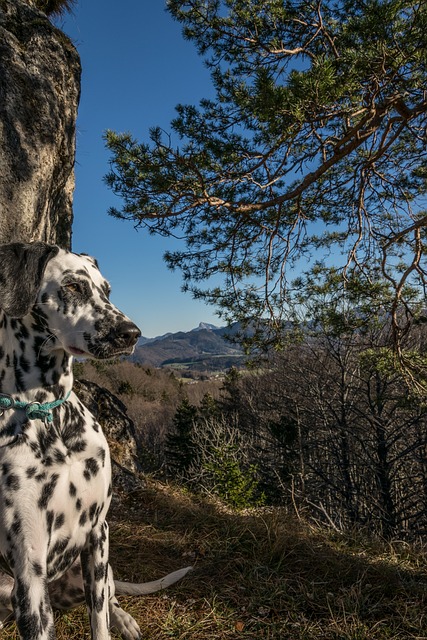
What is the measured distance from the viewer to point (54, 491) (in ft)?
6.17

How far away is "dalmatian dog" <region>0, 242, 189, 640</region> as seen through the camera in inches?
70.2

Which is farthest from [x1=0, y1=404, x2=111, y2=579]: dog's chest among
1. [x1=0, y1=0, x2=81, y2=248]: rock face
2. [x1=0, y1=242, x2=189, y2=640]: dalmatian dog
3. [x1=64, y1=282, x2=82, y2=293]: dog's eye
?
[x1=0, y1=0, x2=81, y2=248]: rock face

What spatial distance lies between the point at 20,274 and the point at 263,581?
110 inches

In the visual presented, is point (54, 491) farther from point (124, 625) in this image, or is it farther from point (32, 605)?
point (124, 625)

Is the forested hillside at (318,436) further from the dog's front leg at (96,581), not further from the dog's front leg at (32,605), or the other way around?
the dog's front leg at (32,605)

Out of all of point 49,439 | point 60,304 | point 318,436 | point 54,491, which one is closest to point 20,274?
point 60,304

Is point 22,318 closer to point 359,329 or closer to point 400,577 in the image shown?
point 400,577

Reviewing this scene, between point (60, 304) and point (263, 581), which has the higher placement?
point (60, 304)


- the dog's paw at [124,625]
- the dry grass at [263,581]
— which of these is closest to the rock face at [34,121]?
the dog's paw at [124,625]

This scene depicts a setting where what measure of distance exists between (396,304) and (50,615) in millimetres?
5543

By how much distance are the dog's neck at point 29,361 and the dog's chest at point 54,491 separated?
0.59 ft

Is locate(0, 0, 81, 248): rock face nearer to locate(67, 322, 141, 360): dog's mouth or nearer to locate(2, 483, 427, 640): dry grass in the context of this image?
locate(67, 322, 141, 360): dog's mouth

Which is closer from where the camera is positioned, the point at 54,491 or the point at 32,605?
the point at 32,605

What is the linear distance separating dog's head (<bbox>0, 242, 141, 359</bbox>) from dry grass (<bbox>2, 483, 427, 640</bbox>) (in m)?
1.92
